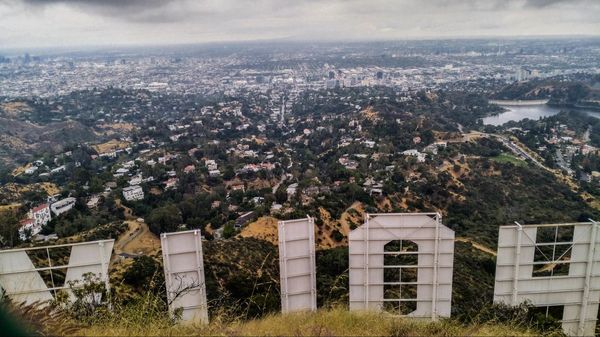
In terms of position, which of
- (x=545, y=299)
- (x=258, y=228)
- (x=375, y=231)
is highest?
A: (x=375, y=231)

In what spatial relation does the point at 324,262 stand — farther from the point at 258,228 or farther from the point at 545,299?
the point at 545,299

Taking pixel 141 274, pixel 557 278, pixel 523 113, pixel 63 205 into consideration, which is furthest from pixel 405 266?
pixel 523 113

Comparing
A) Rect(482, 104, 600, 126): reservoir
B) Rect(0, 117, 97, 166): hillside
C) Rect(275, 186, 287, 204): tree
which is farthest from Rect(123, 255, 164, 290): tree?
Rect(482, 104, 600, 126): reservoir

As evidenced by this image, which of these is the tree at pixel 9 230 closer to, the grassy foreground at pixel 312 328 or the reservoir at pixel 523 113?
the grassy foreground at pixel 312 328

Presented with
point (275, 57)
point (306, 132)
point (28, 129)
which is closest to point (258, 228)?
point (306, 132)

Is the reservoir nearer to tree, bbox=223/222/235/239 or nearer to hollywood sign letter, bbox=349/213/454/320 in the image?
tree, bbox=223/222/235/239

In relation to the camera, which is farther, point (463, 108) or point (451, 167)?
point (463, 108)

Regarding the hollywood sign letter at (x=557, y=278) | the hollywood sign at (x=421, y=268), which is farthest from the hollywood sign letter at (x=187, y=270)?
the hollywood sign letter at (x=557, y=278)
